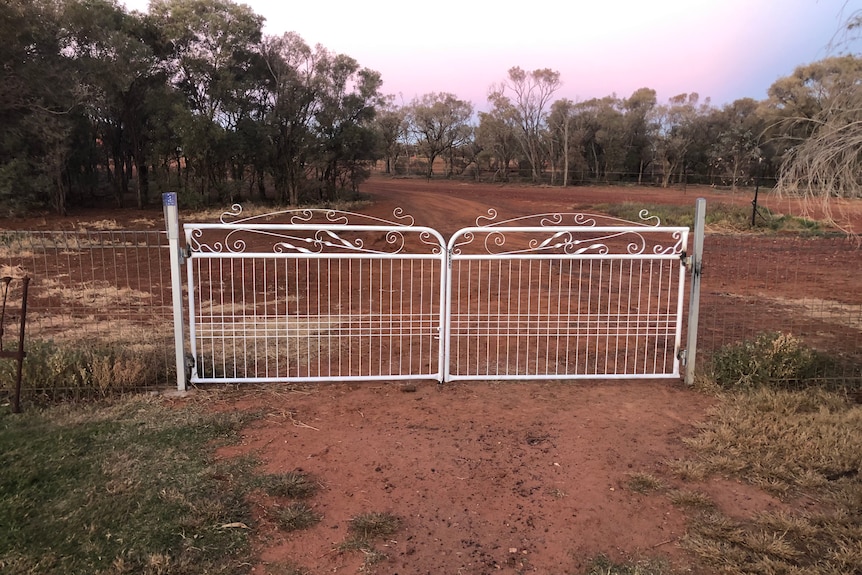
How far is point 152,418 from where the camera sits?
5258 mm

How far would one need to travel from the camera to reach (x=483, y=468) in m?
4.49

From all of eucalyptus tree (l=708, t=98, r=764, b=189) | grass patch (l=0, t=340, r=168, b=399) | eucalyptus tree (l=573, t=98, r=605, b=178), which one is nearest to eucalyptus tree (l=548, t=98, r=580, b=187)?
eucalyptus tree (l=573, t=98, r=605, b=178)

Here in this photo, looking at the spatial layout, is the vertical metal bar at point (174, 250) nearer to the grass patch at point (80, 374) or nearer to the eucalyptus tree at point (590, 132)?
the grass patch at point (80, 374)

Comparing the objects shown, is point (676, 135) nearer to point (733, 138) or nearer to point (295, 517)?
point (733, 138)

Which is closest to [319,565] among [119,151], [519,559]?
[519,559]

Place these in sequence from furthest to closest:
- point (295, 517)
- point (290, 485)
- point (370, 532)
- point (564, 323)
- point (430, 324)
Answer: point (564, 323), point (430, 324), point (290, 485), point (295, 517), point (370, 532)

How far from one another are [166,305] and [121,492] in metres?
6.79

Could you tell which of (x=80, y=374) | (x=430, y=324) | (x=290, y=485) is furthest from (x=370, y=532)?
(x=430, y=324)

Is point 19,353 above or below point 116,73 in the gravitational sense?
below

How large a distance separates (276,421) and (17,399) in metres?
2.21

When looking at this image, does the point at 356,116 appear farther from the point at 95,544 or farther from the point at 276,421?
the point at 95,544

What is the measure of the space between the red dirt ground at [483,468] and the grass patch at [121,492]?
0.83ft

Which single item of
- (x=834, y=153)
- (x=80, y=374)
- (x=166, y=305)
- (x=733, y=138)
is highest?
(x=733, y=138)

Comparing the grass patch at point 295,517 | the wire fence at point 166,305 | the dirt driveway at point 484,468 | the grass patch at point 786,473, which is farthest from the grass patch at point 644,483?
the wire fence at point 166,305
